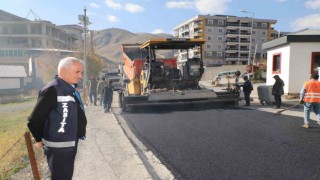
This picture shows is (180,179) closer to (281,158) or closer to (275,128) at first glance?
(281,158)

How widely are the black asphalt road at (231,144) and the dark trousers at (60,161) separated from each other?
212 cm

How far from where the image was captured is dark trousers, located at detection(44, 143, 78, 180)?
3141 mm

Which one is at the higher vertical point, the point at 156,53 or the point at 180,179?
the point at 156,53

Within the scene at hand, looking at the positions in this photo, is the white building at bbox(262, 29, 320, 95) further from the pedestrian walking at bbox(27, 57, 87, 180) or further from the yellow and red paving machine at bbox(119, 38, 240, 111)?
the pedestrian walking at bbox(27, 57, 87, 180)

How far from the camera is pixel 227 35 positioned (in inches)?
3435

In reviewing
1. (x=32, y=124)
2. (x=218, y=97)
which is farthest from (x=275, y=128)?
(x=32, y=124)

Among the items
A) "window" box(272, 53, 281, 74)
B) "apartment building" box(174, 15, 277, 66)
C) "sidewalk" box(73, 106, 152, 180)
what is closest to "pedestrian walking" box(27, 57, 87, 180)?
"sidewalk" box(73, 106, 152, 180)

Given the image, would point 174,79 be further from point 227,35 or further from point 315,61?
point 227,35

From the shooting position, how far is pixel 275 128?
8570 millimetres

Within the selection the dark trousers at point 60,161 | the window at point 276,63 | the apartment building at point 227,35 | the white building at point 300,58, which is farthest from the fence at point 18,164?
the apartment building at point 227,35

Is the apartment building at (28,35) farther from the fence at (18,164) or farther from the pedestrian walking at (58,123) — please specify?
the pedestrian walking at (58,123)

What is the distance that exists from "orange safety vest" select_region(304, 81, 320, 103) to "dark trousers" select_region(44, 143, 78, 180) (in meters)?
7.39

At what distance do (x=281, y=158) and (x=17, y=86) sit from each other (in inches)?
1510

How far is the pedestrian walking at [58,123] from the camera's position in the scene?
3.07 m
